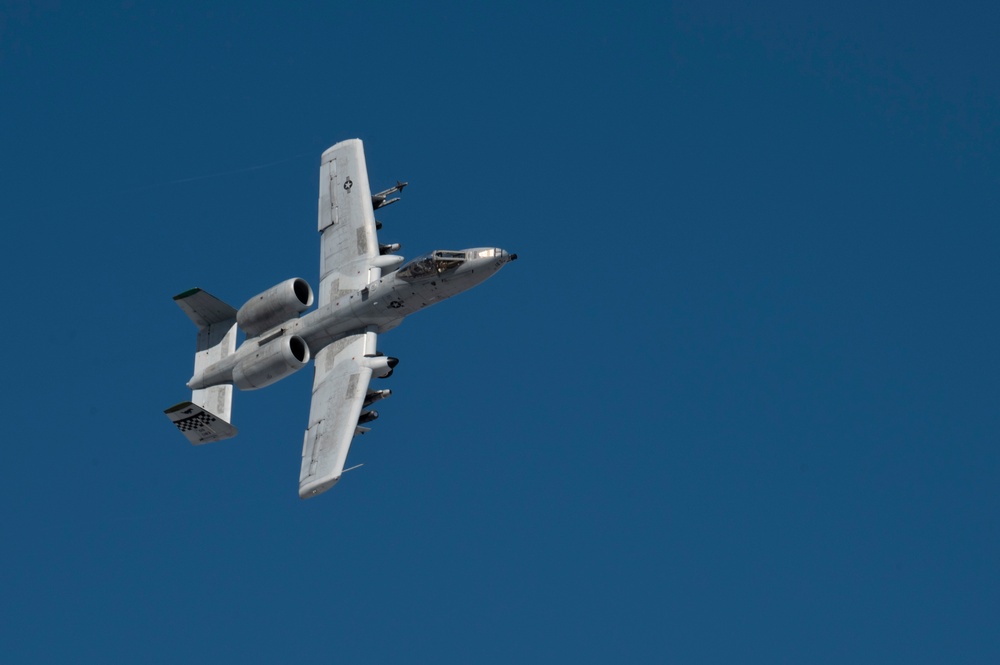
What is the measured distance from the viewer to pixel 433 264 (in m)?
65.2

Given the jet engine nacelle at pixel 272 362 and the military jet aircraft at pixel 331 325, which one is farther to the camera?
the jet engine nacelle at pixel 272 362

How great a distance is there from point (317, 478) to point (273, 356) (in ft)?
21.1

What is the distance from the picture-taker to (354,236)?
229ft

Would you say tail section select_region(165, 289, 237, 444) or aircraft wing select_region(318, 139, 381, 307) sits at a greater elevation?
aircraft wing select_region(318, 139, 381, 307)

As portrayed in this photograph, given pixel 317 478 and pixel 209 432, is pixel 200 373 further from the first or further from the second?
pixel 317 478

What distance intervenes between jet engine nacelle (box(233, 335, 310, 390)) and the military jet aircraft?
4 cm

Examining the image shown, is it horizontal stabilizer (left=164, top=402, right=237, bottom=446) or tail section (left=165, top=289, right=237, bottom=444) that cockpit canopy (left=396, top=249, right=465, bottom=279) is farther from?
horizontal stabilizer (left=164, top=402, right=237, bottom=446)

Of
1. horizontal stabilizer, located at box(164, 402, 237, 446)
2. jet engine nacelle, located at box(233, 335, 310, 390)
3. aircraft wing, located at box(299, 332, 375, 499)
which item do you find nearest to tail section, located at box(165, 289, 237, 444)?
horizontal stabilizer, located at box(164, 402, 237, 446)

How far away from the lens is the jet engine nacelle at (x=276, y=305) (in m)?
67.8

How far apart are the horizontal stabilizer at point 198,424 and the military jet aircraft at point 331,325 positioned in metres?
0.04

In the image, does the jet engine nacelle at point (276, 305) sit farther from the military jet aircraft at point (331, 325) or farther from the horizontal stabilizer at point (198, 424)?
the horizontal stabilizer at point (198, 424)

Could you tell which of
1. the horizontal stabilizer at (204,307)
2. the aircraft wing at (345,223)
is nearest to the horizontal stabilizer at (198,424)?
the horizontal stabilizer at (204,307)

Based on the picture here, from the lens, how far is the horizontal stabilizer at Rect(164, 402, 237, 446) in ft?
221

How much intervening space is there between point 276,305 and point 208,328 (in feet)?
14.9
